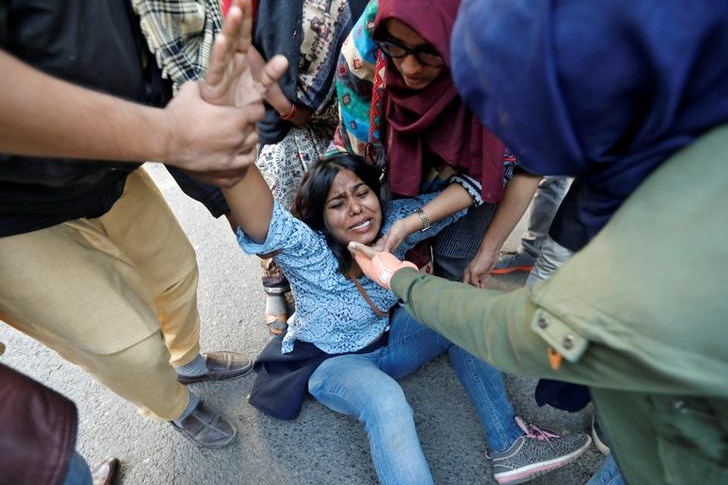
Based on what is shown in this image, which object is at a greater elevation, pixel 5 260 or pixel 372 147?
pixel 372 147

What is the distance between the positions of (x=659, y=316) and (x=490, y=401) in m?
0.99

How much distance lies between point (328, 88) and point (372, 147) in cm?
28

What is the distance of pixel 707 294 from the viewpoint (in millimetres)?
390

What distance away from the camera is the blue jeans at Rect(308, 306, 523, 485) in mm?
1099

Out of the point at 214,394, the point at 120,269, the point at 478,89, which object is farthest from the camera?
the point at 214,394

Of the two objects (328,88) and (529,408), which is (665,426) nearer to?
(529,408)

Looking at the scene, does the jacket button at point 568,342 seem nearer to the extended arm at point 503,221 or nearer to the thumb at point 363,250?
the thumb at point 363,250

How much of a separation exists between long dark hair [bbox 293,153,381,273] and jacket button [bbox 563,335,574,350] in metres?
0.88

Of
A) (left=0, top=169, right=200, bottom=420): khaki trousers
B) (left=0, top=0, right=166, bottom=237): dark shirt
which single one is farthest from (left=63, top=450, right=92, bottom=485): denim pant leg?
(left=0, top=0, right=166, bottom=237): dark shirt

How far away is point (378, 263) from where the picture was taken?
1.09 m

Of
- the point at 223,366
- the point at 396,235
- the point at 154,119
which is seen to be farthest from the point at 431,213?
the point at 223,366

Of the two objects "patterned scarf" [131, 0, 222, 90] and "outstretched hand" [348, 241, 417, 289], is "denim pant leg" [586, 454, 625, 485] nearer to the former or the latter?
"outstretched hand" [348, 241, 417, 289]

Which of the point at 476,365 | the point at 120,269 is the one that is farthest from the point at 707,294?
the point at 120,269

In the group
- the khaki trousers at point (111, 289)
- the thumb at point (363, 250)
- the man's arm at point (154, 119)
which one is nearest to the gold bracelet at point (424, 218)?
the thumb at point (363, 250)
